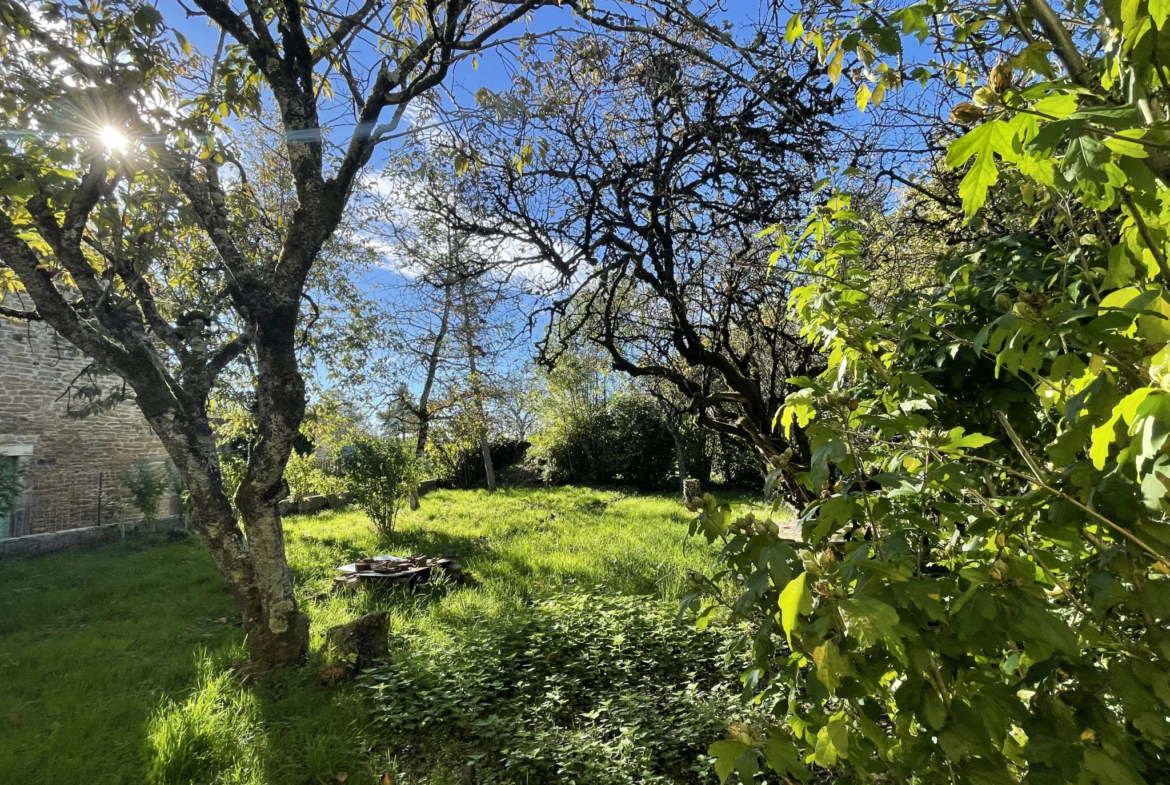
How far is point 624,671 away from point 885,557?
10.7 ft

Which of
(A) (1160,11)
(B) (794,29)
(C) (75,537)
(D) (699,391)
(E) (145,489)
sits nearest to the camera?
(A) (1160,11)

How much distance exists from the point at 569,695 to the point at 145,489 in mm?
12709

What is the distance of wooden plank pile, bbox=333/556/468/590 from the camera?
6.11m

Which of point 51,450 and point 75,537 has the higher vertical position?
point 51,450

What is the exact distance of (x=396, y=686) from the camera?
378cm

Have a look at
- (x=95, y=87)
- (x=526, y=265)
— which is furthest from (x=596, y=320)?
(x=95, y=87)

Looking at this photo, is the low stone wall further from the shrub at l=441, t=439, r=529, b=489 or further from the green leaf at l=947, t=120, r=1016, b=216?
the green leaf at l=947, t=120, r=1016, b=216

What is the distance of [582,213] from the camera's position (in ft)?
13.2

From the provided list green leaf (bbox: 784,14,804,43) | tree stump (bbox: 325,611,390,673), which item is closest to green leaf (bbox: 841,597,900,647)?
green leaf (bbox: 784,14,804,43)

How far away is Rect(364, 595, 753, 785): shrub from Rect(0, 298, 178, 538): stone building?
1131cm

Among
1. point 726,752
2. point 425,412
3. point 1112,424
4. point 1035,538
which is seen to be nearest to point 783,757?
point 726,752

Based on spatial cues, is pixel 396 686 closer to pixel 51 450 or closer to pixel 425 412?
pixel 425 412

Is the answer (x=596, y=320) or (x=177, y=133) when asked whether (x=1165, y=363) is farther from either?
(x=177, y=133)

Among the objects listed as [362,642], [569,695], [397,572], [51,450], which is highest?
[51,450]
